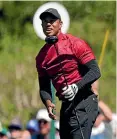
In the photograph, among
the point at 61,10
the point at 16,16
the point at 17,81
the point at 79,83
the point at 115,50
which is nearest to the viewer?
the point at 79,83

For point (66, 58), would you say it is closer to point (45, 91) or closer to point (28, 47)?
point (45, 91)

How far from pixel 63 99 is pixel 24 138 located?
15.0ft

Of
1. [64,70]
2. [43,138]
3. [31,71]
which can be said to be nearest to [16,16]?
[31,71]

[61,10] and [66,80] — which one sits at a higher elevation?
[61,10]

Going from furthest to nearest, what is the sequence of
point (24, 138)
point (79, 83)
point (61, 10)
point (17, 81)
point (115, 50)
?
point (115, 50)
point (17, 81)
point (24, 138)
point (61, 10)
point (79, 83)

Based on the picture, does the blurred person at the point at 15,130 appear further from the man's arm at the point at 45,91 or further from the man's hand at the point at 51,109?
the man's hand at the point at 51,109

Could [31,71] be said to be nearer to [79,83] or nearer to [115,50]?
[115,50]

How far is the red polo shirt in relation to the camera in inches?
294

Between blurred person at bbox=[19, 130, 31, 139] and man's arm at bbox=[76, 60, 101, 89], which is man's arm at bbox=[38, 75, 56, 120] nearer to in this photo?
man's arm at bbox=[76, 60, 101, 89]

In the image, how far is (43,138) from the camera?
39.4ft

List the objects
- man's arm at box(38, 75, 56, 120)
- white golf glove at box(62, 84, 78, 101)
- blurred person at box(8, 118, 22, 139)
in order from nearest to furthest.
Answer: white golf glove at box(62, 84, 78, 101), man's arm at box(38, 75, 56, 120), blurred person at box(8, 118, 22, 139)

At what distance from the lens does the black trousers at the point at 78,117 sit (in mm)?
7512

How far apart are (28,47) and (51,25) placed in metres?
12.1

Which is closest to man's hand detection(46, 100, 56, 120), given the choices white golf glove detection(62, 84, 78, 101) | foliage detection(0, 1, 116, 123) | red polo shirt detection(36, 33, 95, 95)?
red polo shirt detection(36, 33, 95, 95)
